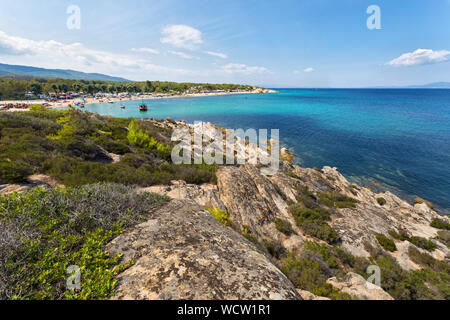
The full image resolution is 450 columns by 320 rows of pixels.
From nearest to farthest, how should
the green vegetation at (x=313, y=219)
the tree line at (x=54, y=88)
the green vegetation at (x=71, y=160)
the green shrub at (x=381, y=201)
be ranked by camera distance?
the green vegetation at (x=71, y=160) → the green vegetation at (x=313, y=219) → the green shrub at (x=381, y=201) → the tree line at (x=54, y=88)

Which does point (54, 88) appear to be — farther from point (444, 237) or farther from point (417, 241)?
point (444, 237)

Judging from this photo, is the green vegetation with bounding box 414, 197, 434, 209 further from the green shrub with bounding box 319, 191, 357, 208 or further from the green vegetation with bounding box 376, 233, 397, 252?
the green vegetation with bounding box 376, 233, 397, 252

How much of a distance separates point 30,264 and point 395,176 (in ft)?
135

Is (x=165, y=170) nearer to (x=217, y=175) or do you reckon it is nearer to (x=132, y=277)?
(x=217, y=175)

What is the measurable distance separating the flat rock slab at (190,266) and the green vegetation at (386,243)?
1098 cm

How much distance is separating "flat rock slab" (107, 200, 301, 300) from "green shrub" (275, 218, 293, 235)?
22.0 feet

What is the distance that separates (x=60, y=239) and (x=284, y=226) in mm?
10130

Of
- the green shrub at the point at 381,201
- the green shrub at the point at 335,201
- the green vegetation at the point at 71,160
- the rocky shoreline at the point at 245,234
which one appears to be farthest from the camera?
the green shrub at the point at 381,201

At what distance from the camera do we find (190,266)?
3.43m

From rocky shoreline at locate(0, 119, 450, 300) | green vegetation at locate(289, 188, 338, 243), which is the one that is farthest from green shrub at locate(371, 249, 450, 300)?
green vegetation at locate(289, 188, 338, 243)

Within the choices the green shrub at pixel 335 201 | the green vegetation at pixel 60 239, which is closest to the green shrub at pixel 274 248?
the green vegetation at pixel 60 239

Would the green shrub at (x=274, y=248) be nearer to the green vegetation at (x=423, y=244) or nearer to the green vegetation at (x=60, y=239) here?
the green vegetation at (x=60, y=239)

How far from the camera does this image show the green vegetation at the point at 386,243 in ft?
34.6

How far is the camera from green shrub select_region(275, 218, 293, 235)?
34.5 ft
